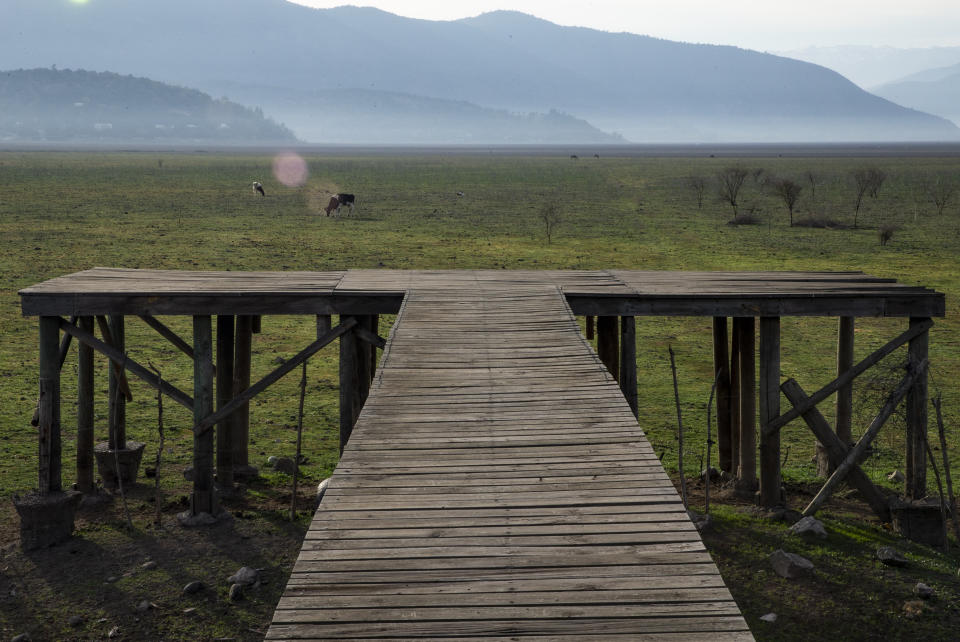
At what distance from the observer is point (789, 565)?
31.7 ft

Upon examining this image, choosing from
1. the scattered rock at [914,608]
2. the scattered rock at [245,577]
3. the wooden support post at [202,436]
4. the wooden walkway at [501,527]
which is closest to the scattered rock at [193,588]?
the scattered rock at [245,577]

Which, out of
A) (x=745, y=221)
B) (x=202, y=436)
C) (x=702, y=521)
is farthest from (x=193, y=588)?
(x=745, y=221)

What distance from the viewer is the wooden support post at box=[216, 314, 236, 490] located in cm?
1214

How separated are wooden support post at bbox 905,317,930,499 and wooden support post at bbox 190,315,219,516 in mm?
7495

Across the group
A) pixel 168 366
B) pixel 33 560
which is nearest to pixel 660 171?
pixel 168 366

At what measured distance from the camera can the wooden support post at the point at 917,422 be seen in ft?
35.3

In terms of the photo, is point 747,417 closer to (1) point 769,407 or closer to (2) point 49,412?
(1) point 769,407

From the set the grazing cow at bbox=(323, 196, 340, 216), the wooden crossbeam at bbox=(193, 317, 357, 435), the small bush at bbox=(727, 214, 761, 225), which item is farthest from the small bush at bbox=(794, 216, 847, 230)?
the wooden crossbeam at bbox=(193, 317, 357, 435)

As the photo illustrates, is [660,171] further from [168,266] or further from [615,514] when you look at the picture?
[615,514]

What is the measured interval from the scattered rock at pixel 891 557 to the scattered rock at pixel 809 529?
0.69 m

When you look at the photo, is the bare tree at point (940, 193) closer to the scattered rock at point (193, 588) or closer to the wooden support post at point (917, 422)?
the wooden support post at point (917, 422)

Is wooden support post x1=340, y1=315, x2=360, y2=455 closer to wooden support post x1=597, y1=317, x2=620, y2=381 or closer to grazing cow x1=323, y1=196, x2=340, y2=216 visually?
wooden support post x1=597, y1=317, x2=620, y2=381

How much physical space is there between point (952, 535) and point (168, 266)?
22.5 meters

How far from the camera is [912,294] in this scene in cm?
1098
